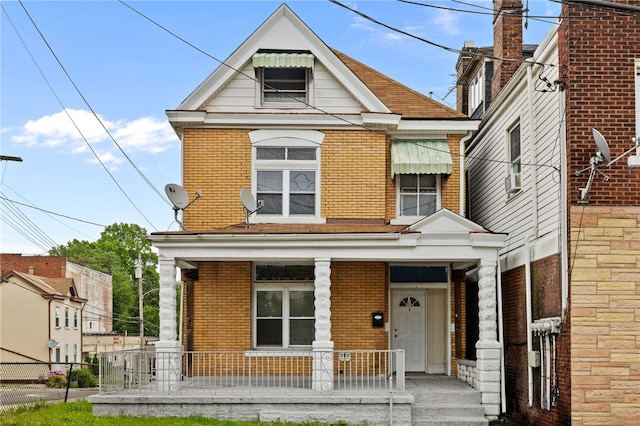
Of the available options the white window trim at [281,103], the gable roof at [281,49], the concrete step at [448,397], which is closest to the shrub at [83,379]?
the gable roof at [281,49]

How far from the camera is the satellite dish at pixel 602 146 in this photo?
1227 cm

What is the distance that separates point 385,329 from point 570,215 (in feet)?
20.3

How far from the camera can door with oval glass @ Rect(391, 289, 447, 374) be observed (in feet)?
61.3

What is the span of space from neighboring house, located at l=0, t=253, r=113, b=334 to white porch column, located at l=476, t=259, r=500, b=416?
42.6 metres

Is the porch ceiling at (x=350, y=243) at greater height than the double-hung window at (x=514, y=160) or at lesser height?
lesser

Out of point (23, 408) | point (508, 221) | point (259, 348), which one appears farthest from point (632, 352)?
point (23, 408)

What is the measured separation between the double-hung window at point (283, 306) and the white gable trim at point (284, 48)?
396 cm

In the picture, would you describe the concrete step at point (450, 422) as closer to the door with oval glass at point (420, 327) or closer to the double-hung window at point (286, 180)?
the door with oval glass at point (420, 327)

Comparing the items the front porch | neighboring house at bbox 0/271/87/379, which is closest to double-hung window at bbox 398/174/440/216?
the front porch

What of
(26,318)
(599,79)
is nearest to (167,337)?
(599,79)

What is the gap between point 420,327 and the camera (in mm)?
18812

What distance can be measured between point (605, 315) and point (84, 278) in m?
55.0

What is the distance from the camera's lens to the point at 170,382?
1509 centimetres

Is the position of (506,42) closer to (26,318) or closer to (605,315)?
(605,315)
